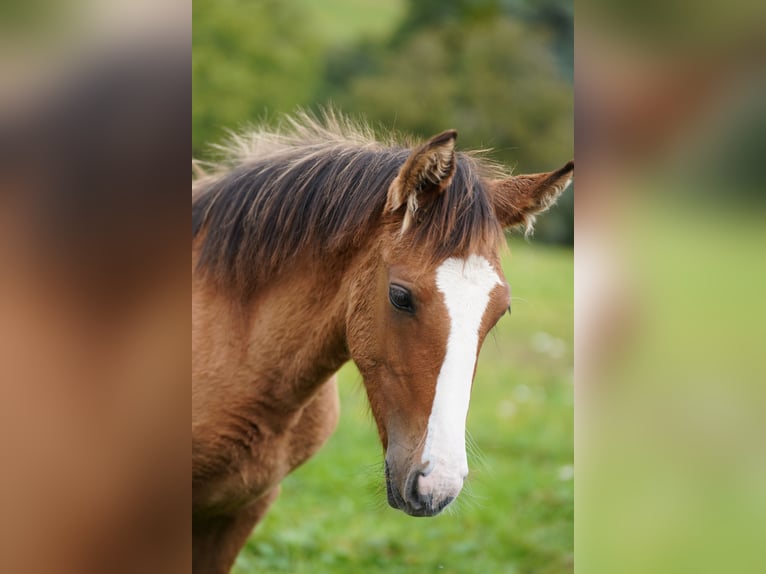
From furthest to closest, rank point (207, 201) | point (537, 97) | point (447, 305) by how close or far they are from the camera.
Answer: point (537, 97) < point (207, 201) < point (447, 305)

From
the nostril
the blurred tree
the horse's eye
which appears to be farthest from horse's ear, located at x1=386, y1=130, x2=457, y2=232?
the blurred tree

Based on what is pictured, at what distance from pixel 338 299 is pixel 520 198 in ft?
2.00

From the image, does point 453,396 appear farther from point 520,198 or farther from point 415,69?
point 415,69

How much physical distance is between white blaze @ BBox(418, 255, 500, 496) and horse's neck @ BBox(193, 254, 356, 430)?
0.45 meters

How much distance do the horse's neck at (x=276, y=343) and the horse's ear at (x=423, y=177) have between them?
32 cm

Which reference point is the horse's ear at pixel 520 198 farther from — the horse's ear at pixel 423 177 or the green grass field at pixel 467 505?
the horse's ear at pixel 423 177

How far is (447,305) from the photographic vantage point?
1824 millimetres

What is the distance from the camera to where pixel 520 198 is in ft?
7.20
